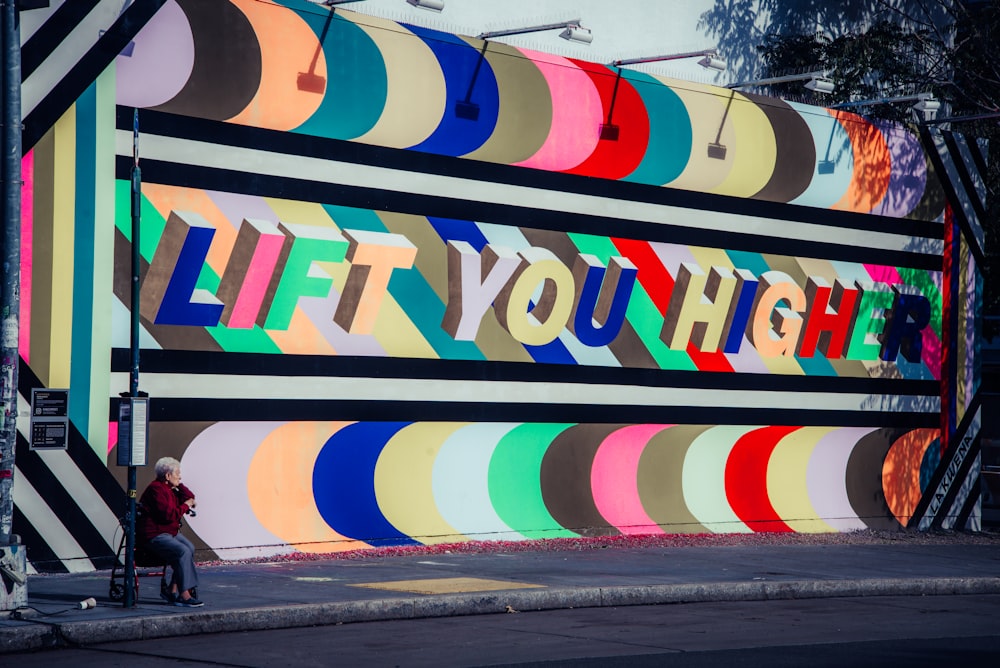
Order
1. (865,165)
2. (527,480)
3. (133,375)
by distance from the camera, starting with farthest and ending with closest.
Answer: (865,165), (527,480), (133,375)


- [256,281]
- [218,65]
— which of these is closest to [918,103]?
[256,281]

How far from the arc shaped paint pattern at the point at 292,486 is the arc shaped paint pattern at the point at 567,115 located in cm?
464

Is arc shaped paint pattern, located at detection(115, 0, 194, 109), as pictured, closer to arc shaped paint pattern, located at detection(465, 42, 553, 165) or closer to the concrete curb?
arc shaped paint pattern, located at detection(465, 42, 553, 165)

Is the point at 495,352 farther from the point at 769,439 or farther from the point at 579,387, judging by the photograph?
the point at 769,439

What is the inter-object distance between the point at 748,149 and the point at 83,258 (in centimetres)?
1009

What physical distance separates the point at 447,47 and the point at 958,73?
34.8 feet

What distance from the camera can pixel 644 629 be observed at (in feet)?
37.4

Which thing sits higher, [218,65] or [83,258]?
[218,65]

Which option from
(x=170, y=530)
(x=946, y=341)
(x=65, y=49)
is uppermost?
(x=65, y=49)

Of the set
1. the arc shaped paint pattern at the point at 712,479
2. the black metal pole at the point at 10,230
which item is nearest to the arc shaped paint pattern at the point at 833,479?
the arc shaped paint pattern at the point at 712,479

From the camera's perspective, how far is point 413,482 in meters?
16.2

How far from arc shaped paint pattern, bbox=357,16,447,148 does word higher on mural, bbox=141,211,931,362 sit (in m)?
1.25

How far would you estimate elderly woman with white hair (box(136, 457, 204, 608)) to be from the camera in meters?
11.2

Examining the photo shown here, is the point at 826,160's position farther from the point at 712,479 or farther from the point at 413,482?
the point at 413,482
